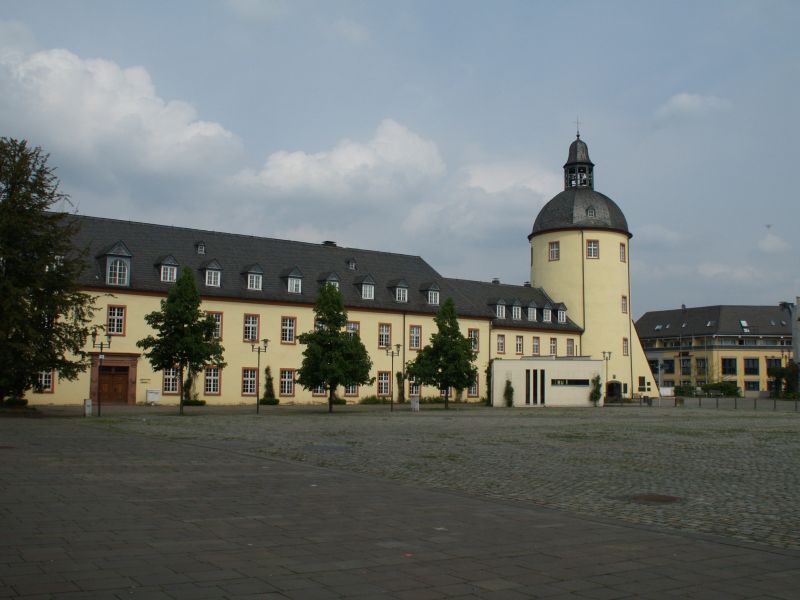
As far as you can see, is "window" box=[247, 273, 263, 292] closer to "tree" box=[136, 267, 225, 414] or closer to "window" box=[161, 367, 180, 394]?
"window" box=[161, 367, 180, 394]

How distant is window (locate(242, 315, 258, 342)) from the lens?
54.8 m

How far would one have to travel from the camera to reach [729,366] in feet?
393

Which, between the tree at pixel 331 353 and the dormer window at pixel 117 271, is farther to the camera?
the dormer window at pixel 117 271

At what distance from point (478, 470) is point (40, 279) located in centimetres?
2530

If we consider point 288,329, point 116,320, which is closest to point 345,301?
point 288,329

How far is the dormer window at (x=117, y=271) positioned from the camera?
49.8 metres

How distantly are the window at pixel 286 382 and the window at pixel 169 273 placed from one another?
975 centimetres

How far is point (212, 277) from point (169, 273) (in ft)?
9.71

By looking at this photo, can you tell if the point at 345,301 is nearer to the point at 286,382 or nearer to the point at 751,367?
the point at 286,382

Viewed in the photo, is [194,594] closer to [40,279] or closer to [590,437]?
[590,437]

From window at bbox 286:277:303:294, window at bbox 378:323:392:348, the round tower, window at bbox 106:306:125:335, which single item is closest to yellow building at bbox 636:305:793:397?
the round tower

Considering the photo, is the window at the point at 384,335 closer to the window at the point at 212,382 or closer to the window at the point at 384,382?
the window at the point at 384,382

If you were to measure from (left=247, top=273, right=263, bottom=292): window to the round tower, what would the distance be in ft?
95.5

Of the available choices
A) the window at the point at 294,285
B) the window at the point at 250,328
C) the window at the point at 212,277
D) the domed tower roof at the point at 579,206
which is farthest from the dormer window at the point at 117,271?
the domed tower roof at the point at 579,206
